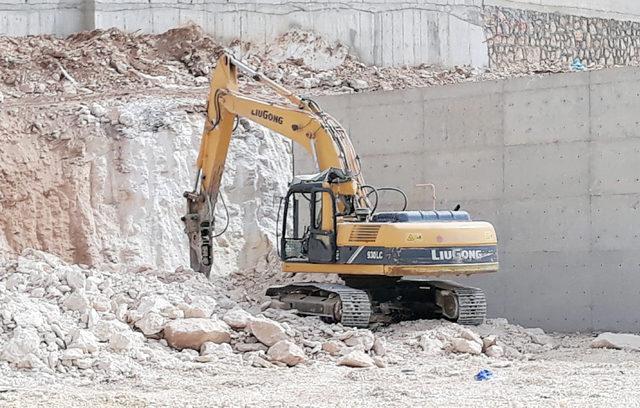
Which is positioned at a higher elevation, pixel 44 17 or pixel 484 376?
pixel 44 17

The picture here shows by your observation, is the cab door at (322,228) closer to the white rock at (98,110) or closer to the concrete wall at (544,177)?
the concrete wall at (544,177)

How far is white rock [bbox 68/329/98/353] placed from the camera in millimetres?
9969

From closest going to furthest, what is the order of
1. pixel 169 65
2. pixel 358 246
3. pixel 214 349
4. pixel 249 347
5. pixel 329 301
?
pixel 214 349
pixel 249 347
pixel 358 246
pixel 329 301
pixel 169 65

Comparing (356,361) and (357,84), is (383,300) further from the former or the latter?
(357,84)

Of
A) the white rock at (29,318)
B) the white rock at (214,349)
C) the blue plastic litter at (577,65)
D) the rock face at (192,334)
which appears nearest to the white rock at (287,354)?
the white rock at (214,349)

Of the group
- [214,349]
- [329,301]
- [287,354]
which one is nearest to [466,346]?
[329,301]

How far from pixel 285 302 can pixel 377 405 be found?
4376 millimetres

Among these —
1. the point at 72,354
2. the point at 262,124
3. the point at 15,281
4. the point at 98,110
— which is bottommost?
the point at 72,354

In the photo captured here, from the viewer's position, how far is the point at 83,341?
10000 mm

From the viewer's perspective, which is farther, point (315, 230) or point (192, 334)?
point (315, 230)

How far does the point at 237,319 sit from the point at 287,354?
3.26ft

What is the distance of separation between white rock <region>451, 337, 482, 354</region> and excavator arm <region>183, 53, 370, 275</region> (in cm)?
168

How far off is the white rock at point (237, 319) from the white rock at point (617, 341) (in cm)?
350

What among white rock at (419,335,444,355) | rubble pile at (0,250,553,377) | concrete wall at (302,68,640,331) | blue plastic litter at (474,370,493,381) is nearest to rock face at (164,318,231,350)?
rubble pile at (0,250,553,377)
